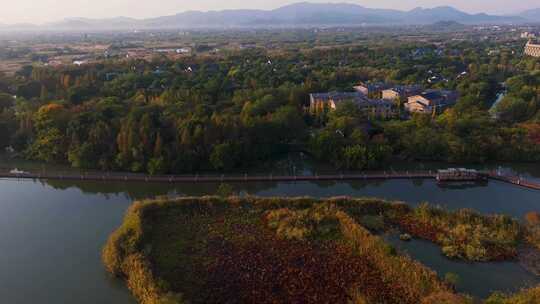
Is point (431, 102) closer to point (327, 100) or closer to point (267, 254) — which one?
point (327, 100)

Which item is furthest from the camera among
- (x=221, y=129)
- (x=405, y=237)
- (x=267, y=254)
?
(x=221, y=129)

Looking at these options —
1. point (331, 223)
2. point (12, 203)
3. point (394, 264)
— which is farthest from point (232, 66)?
point (394, 264)

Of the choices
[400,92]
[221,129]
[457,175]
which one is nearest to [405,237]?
[457,175]

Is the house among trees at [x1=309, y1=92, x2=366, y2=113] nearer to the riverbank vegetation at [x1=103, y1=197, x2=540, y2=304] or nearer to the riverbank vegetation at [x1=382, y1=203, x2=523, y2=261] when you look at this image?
the riverbank vegetation at [x1=103, y1=197, x2=540, y2=304]

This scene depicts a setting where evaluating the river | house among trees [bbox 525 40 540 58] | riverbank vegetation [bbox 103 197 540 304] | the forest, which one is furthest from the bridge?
house among trees [bbox 525 40 540 58]

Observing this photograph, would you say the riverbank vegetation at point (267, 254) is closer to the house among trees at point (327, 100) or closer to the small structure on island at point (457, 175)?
the small structure on island at point (457, 175)

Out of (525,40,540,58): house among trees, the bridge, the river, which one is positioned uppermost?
(525,40,540,58): house among trees
